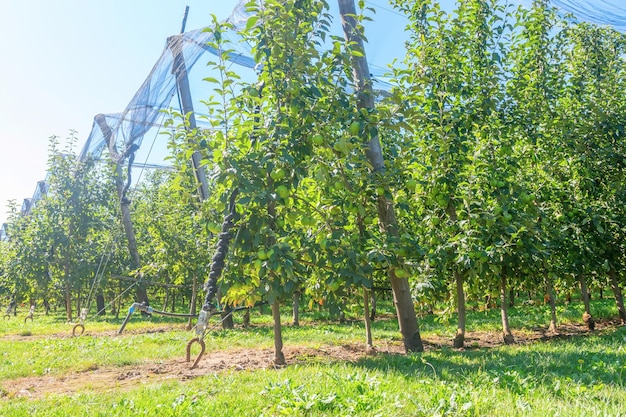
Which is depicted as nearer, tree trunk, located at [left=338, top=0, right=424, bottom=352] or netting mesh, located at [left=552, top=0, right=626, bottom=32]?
tree trunk, located at [left=338, top=0, right=424, bottom=352]

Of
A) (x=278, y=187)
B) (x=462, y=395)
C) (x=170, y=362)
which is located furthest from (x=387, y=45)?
(x=462, y=395)

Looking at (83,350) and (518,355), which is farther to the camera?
(83,350)

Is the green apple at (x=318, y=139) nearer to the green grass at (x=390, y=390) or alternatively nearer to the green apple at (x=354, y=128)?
the green apple at (x=354, y=128)

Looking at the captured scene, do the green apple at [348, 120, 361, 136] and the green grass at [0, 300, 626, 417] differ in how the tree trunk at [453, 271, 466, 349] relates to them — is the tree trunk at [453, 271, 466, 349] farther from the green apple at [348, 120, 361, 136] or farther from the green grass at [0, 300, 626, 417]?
the green apple at [348, 120, 361, 136]

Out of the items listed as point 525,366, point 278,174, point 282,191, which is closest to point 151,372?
point 282,191

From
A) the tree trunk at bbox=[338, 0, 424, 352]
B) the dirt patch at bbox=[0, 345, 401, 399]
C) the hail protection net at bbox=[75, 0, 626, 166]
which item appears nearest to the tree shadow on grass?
the tree trunk at bbox=[338, 0, 424, 352]

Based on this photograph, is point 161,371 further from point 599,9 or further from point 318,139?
point 599,9

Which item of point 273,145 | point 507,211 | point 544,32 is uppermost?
point 544,32

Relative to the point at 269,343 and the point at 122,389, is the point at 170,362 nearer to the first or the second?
the point at 122,389

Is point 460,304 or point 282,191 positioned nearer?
point 282,191

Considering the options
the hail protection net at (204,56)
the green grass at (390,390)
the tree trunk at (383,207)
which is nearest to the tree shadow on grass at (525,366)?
the green grass at (390,390)

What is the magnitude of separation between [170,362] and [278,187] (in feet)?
9.73

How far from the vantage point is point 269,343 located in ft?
25.6

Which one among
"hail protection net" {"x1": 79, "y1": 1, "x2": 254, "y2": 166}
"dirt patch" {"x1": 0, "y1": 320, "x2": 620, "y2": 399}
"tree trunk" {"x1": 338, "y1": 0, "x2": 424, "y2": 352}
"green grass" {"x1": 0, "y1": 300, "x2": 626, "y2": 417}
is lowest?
"dirt patch" {"x1": 0, "y1": 320, "x2": 620, "y2": 399}
